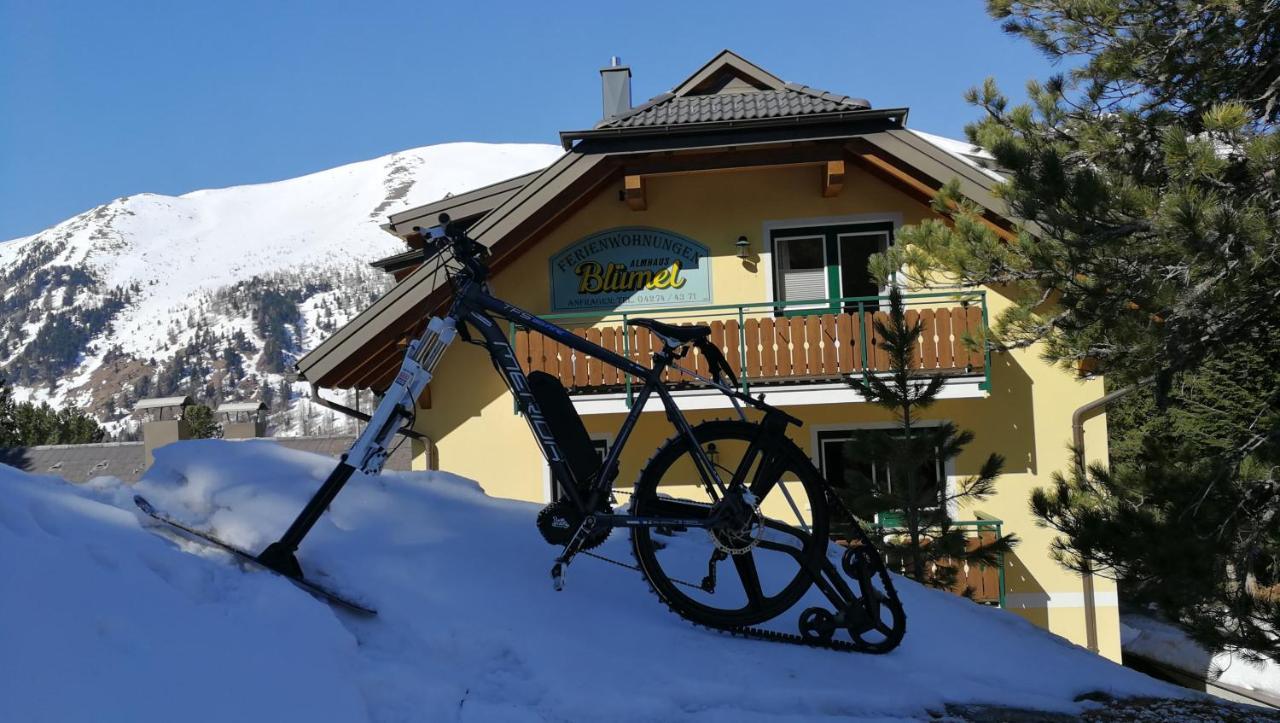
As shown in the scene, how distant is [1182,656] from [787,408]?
1516 cm

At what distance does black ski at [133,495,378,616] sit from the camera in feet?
14.8

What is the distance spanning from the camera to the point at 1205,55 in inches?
367

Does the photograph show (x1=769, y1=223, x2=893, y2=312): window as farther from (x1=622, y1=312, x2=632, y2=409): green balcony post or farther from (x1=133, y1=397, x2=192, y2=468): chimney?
(x1=133, y1=397, x2=192, y2=468): chimney

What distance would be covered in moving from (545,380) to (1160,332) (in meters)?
5.73

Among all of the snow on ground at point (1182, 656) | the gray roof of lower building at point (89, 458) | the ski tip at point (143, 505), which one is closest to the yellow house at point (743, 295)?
the snow on ground at point (1182, 656)

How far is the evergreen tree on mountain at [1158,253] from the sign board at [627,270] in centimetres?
616

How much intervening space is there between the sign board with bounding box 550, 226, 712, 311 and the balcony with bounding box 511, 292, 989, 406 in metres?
0.67

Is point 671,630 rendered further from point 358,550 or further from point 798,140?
point 798,140

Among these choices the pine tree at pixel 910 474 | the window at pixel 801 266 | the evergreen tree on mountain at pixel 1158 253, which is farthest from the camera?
the window at pixel 801 266

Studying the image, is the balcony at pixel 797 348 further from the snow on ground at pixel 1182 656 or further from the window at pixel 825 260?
the snow on ground at pixel 1182 656

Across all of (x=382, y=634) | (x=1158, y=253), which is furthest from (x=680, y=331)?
(x=1158, y=253)

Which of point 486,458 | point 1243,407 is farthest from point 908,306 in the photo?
point 1243,407

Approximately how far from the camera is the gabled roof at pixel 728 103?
15148mm

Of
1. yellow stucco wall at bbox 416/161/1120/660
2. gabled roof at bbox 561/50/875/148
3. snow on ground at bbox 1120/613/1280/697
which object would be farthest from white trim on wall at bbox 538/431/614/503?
snow on ground at bbox 1120/613/1280/697
